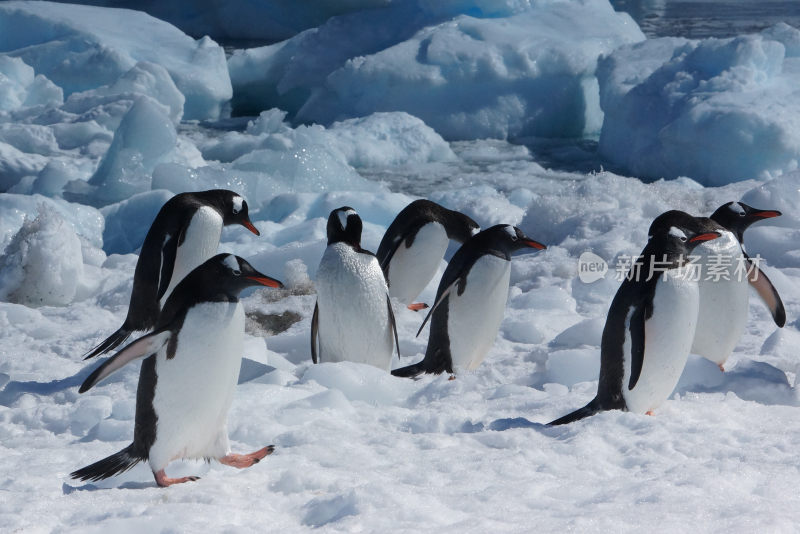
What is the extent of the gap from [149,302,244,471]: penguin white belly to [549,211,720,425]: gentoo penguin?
1100 millimetres

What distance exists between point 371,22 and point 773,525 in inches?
460

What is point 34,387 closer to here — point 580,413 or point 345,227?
point 345,227

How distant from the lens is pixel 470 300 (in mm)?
3701

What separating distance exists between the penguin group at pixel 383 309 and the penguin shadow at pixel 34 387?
1.12 ft

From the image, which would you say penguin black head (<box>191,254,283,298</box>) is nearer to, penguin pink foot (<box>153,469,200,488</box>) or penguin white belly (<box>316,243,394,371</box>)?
penguin pink foot (<box>153,469,200,488</box>)

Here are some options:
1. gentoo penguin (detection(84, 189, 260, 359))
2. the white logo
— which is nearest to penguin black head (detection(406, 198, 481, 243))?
the white logo

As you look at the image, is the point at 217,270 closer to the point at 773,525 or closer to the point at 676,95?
the point at 773,525

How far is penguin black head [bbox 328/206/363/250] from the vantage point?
142 inches

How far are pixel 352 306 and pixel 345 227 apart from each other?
0.29m

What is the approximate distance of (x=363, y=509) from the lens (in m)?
2.06

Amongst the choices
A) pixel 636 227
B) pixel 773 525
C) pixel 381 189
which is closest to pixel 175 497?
pixel 773 525

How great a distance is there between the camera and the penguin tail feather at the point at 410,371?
370cm

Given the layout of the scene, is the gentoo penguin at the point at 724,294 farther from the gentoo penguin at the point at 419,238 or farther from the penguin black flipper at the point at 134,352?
the penguin black flipper at the point at 134,352

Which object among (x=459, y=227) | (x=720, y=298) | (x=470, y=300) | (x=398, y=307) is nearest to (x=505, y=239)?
(x=470, y=300)
